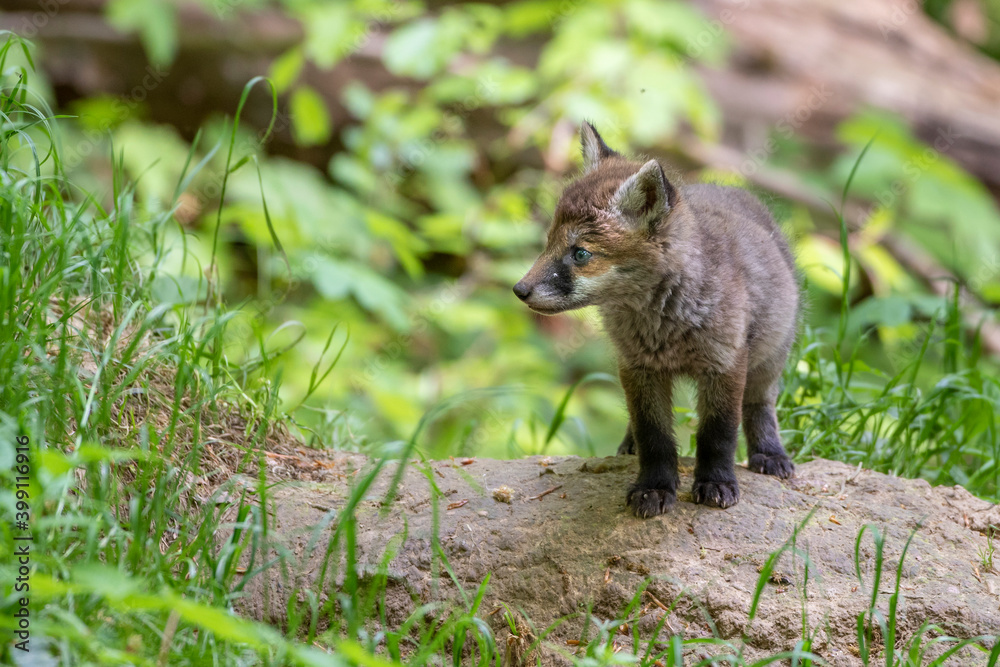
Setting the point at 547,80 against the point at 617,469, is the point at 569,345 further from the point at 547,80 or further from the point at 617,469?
the point at 617,469

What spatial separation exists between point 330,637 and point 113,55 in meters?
7.35

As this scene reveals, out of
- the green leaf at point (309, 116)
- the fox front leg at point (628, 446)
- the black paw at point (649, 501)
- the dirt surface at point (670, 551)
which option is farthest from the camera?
the green leaf at point (309, 116)

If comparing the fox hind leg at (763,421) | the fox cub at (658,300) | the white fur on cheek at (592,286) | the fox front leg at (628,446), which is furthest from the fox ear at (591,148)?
the fox front leg at (628,446)

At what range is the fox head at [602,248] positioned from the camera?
3.27m

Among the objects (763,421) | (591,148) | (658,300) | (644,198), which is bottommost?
(763,421)

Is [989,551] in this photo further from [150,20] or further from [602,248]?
[150,20]

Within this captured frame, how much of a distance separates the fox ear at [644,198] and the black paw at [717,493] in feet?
3.51

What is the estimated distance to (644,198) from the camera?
10.8ft

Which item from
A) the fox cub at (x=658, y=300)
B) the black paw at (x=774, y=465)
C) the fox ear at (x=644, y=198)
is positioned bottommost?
the black paw at (x=774, y=465)

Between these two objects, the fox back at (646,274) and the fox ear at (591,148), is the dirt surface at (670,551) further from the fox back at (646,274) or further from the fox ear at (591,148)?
the fox ear at (591,148)

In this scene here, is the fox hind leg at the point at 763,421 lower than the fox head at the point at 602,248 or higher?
lower

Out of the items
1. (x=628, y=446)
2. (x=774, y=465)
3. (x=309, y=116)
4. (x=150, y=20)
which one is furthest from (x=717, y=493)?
(x=150, y=20)

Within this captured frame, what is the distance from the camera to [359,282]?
19.5 ft

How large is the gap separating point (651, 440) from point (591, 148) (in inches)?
54.4
